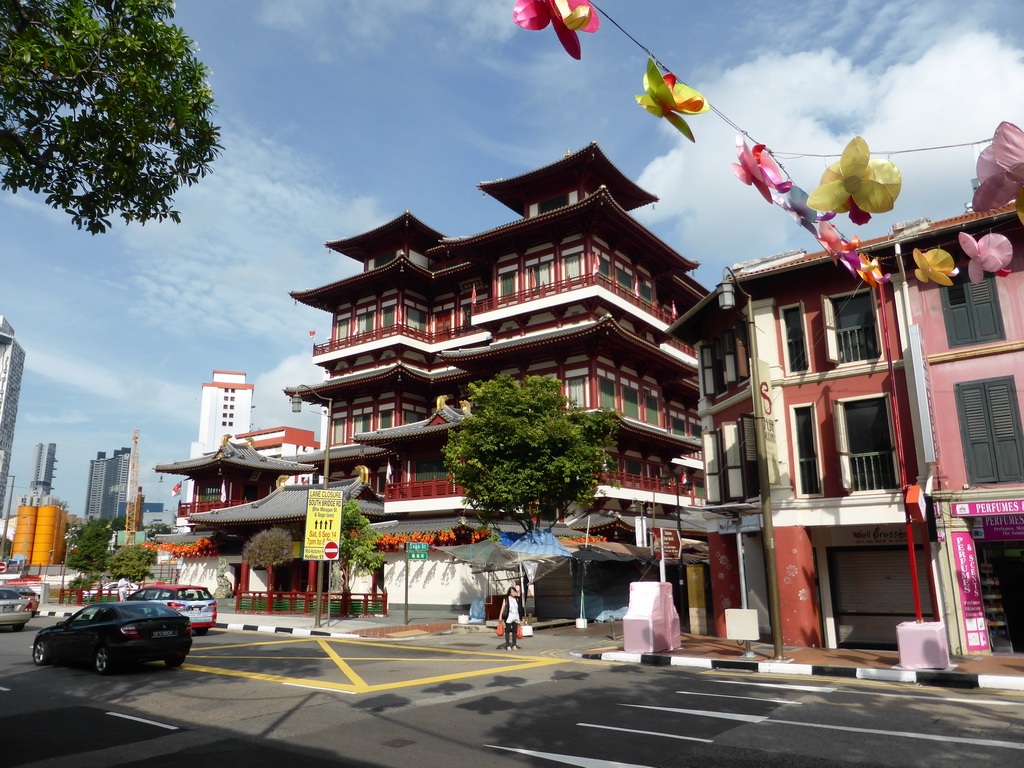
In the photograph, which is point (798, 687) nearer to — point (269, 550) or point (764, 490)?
point (764, 490)

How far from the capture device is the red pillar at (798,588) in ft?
58.3

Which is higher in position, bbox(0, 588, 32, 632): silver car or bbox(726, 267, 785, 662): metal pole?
bbox(726, 267, 785, 662): metal pole

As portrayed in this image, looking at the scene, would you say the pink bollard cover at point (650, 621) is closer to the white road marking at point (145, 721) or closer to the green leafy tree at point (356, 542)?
the white road marking at point (145, 721)

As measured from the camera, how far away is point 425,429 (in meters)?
35.3

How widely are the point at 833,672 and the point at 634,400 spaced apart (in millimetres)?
23676

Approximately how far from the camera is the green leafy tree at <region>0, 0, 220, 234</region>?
30.5 ft

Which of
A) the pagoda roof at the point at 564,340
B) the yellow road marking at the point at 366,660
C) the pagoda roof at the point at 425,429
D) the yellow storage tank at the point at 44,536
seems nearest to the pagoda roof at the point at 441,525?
the pagoda roof at the point at 425,429

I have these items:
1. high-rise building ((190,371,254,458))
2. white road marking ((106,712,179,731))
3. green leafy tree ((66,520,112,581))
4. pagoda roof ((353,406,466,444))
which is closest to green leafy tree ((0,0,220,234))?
white road marking ((106,712,179,731))

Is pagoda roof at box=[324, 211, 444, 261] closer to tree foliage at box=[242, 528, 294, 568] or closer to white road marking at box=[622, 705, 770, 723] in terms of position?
tree foliage at box=[242, 528, 294, 568]

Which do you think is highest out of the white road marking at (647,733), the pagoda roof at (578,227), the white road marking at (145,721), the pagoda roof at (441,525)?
the pagoda roof at (578,227)

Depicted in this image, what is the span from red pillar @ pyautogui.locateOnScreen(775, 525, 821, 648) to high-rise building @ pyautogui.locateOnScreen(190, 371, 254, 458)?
155 meters

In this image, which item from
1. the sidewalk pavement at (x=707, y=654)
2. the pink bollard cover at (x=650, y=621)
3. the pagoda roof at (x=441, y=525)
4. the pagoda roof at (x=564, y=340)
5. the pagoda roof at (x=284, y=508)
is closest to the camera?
the sidewalk pavement at (x=707, y=654)

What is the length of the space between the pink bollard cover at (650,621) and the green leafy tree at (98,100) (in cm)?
1314

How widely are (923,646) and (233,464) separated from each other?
4194 centimetres
